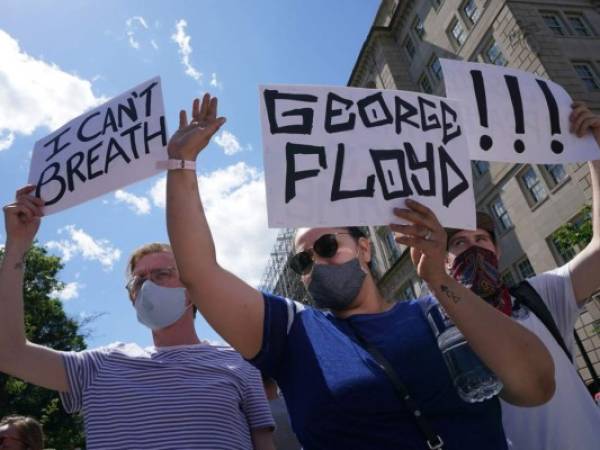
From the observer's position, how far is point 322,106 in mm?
2119

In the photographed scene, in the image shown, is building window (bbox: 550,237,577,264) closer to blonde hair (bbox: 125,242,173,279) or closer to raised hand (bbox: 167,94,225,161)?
blonde hair (bbox: 125,242,173,279)

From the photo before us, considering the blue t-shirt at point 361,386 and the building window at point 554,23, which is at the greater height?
the building window at point 554,23

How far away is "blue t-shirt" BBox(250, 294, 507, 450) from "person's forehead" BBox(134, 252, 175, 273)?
1303 mm

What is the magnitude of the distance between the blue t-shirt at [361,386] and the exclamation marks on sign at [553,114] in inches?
62.9

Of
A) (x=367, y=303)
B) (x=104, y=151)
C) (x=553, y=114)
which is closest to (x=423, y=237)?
(x=367, y=303)

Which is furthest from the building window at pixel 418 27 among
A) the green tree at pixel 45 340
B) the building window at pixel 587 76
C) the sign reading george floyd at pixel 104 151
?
the sign reading george floyd at pixel 104 151

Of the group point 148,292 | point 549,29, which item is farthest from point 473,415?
point 549,29

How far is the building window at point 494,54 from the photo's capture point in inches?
795

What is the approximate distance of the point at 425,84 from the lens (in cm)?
2714

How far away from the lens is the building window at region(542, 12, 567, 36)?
68.0 feet

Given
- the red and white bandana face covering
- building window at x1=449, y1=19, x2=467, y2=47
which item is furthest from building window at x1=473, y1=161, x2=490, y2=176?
the red and white bandana face covering

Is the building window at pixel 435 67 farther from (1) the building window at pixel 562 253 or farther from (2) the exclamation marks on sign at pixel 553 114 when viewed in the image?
(2) the exclamation marks on sign at pixel 553 114

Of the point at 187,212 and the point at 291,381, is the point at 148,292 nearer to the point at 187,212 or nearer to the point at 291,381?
the point at 187,212

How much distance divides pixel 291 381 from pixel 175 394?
0.88 metres
